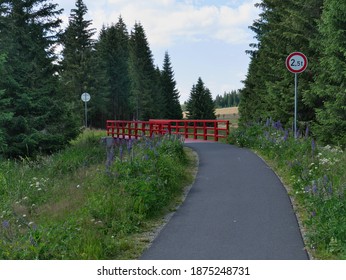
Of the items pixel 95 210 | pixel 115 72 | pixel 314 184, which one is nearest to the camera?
pixel 95 210

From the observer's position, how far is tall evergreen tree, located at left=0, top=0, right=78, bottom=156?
1642 cm

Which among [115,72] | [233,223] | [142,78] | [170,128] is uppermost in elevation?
[115,72]

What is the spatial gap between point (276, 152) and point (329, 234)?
6907mm

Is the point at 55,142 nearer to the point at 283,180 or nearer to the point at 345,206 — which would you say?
the point at 283,180

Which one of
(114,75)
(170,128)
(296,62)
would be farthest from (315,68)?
(114,75)

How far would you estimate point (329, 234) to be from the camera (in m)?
5.17

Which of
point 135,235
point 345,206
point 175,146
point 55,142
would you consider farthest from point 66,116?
point 345,206

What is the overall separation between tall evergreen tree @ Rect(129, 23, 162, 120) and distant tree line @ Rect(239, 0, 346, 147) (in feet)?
108

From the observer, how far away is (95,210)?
6.34 metres

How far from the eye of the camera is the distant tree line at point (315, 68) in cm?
1499

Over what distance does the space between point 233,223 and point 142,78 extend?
55.6 m

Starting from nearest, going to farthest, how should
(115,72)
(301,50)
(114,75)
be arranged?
(301,50) < (115,72) < (114,75)

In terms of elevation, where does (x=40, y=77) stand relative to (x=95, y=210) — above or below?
Answer: above

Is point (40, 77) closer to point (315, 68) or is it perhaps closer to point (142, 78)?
point (315, 68)
